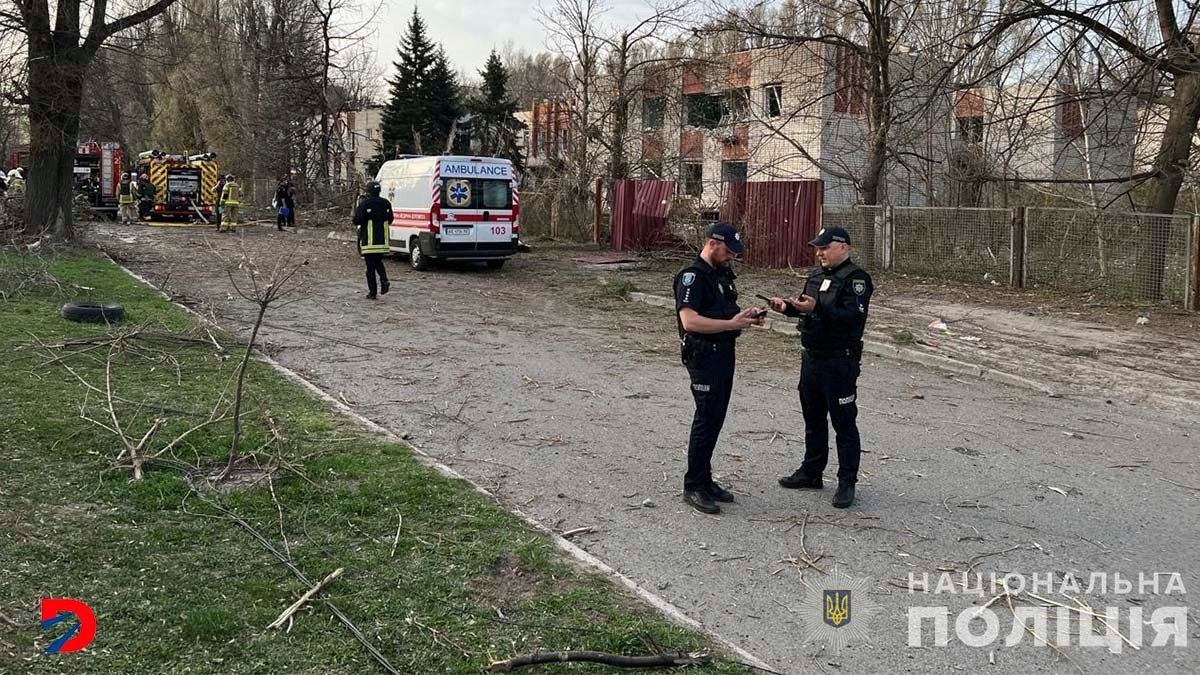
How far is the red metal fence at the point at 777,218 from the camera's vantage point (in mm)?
21094

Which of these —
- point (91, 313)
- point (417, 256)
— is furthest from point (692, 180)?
point (91, 313)

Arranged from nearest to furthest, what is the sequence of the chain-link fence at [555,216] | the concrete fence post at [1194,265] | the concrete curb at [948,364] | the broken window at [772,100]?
the concrete curb at [948,364], the concrete fence post at [1194,265], the chain-link fence at [555,216], the broken window at [772,100]

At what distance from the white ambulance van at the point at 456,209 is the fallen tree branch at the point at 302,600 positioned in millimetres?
15389

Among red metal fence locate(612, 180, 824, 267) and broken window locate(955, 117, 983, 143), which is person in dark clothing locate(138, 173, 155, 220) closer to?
red metal fence locate(612, 180, 824, 267)

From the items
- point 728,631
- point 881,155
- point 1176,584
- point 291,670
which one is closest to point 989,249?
point 881,155

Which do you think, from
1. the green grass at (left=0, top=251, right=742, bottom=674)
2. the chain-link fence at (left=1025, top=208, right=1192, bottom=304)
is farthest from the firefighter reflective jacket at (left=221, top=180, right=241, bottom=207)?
the green grass at (left=0, top=251, right=742, bottom=674)

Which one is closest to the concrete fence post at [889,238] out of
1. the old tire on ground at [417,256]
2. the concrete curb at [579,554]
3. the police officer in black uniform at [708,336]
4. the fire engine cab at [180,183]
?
the old tire on ground at [417,256]

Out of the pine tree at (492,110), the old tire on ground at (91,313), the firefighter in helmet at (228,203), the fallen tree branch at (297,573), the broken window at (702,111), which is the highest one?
the pine tree at (492,110)

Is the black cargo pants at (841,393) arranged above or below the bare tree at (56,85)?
below

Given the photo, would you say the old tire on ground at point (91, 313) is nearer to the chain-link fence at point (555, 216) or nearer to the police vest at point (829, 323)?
the police vest at point (829, 323)

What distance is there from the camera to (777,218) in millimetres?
21516

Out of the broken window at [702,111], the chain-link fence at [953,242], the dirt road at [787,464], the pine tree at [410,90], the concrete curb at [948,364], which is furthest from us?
the pine tree at [410,90]

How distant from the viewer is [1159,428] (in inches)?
326

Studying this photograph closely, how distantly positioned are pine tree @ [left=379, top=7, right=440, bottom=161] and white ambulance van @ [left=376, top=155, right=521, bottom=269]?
28.0 m
